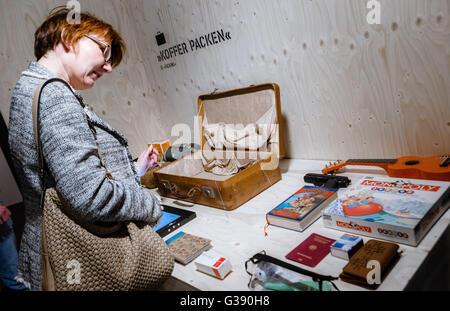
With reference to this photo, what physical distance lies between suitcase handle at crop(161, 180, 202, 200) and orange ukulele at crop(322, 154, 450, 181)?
30.1 inches

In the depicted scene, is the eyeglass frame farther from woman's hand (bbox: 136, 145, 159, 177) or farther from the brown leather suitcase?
the brown leather suitcase

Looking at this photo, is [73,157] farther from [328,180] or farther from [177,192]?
[328,180]

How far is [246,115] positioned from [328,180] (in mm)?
630

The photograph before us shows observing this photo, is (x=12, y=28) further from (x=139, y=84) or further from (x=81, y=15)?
(x=81, y=15)

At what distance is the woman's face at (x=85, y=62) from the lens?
0.86m

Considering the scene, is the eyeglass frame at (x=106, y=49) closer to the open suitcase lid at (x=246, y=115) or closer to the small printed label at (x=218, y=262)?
the small printed label at (x=218, y=262)

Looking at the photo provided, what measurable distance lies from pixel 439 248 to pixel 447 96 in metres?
0.61

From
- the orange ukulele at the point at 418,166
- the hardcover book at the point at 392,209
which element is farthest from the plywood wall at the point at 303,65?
the hardcover book at the point at 392,209

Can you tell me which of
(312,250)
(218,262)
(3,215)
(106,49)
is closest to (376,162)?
(312,250)

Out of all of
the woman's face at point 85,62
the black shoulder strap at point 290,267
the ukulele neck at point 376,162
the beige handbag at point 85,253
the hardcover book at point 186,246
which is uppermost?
the woman's face at point 85,62

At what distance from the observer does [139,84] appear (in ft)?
7.97

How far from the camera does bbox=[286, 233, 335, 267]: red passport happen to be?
91 cm

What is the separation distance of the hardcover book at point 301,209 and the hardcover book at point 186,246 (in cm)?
27

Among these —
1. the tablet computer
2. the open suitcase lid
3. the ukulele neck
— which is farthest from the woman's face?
the ukulele neck
